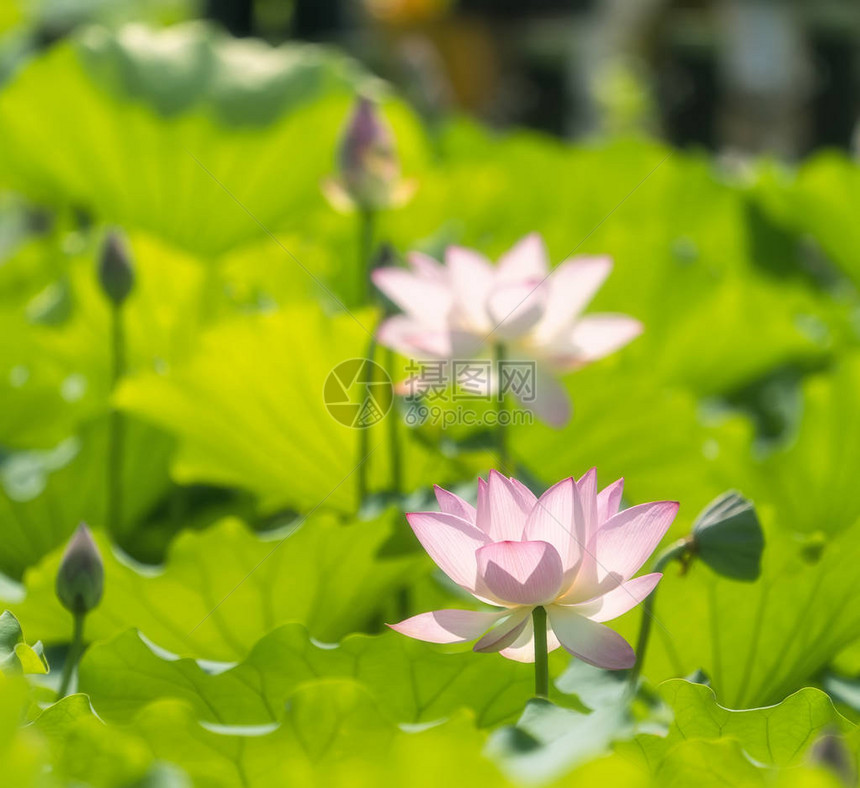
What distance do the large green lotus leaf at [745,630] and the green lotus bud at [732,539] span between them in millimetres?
48

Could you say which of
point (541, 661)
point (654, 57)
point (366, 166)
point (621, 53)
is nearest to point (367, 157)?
point (366, 166)

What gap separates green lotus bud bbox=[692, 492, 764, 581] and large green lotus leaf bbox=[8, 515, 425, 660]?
13 centimetres

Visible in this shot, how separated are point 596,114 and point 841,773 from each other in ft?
15.7

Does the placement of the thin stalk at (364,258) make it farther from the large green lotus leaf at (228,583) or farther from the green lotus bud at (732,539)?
the green lotus bud at (732,539)

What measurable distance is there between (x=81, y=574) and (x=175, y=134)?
1.79ft

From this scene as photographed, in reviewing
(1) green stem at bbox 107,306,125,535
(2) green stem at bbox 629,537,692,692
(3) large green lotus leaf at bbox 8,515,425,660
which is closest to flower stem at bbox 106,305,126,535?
(1) green stem at bbox 107,306,125,535

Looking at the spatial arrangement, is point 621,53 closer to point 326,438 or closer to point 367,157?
point 367,157

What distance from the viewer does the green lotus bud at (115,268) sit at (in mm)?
613

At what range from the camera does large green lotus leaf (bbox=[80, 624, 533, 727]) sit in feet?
1.31

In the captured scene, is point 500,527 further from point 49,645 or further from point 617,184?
point 617,184

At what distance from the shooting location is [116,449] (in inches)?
23.9

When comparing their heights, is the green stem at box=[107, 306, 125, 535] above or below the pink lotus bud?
below

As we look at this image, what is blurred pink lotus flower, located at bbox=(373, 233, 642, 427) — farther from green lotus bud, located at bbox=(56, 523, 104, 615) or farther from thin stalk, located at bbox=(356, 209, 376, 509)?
green lotus bud, located at bbox=(56, 523, 104, 615)

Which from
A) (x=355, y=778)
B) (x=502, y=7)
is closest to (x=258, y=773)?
(x=355, y=778)
